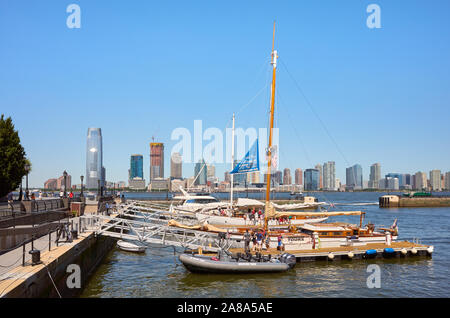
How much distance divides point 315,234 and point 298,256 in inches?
118

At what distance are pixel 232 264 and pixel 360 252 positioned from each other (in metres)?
11.8

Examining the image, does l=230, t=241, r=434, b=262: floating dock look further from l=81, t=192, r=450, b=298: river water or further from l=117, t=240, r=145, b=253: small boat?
l=117, t=240, r=145, b=253: small boat

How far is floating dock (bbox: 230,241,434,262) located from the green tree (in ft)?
92.6

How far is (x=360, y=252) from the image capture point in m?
29.4

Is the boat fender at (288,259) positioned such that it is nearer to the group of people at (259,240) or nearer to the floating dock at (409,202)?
the group of people at (259,240)

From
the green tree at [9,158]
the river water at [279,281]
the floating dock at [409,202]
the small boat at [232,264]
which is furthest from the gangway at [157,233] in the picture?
the floating dock at [409,202]

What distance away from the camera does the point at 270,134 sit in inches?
1281

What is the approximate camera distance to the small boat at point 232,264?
23156mm

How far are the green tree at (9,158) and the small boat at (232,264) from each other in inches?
1109

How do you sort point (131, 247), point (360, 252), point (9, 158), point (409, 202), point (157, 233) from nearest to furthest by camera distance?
point (157, 233)
point (360, 252)
point (131, 247)
point (9, 158)
point (409, 202)

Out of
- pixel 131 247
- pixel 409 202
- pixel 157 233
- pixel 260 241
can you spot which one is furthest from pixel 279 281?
pixel 409 202

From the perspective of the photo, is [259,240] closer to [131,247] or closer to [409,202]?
[131,247]
